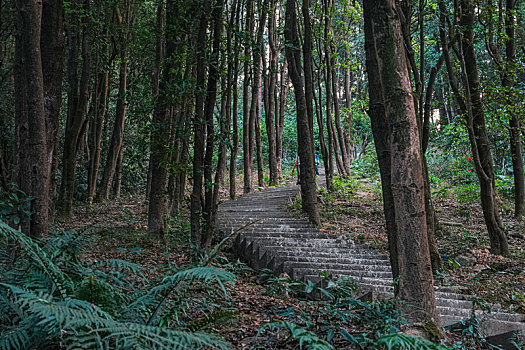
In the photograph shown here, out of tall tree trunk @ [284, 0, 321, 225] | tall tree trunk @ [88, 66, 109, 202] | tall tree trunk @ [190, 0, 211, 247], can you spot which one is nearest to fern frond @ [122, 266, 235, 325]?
tall tree trunk @ [190, 0, 211, 247]

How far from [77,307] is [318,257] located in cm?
564

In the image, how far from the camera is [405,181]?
3.79 m

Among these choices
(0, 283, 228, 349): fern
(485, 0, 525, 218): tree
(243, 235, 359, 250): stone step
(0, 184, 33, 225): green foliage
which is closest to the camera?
(0, 283, 228, 349): fern

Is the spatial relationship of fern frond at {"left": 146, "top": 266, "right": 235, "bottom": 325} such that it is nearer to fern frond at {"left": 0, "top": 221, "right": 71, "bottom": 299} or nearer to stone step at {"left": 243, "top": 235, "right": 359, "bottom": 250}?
fern frond at {"left": 0, "top": 221, "right": 71, "bottom": 299}

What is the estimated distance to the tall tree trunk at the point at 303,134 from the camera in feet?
33.8

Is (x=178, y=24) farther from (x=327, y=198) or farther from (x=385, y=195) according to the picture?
(x=327, y=198)

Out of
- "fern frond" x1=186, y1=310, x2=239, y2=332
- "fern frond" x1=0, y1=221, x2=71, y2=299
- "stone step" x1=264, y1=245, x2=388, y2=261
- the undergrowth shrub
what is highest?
"fern frond" x1=0, y1=221, x2=71, y2=299

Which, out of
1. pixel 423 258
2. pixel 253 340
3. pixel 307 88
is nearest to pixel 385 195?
pixel 423 258

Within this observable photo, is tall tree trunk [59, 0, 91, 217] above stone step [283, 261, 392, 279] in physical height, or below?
above

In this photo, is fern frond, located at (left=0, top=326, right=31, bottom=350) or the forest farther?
the forest

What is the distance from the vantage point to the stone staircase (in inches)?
211

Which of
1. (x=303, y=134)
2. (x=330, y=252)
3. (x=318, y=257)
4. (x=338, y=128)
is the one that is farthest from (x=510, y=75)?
(x=338, y=128)

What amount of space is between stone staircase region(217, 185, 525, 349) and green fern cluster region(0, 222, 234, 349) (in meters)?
3.62

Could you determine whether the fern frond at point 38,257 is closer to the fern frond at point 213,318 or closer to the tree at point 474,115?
the fern frond at point 213,318
